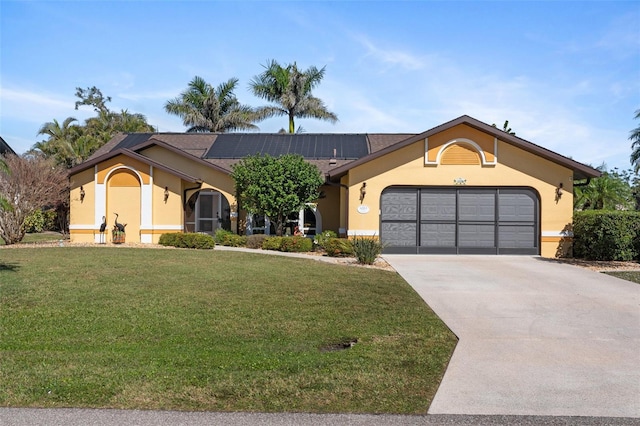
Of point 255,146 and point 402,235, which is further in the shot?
point 255,146

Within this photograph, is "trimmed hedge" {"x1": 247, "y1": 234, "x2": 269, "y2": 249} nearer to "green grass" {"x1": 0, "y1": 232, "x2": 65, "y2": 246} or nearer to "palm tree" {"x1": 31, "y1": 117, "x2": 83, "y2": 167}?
"green grass" {"x1": 0, "y1": 232, "x2": 65, "y2": 246}

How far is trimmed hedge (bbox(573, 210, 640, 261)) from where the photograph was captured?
1495 centimetres

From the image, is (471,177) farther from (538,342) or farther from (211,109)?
(211,109)

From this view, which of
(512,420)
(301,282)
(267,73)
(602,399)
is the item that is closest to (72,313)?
(301,282)

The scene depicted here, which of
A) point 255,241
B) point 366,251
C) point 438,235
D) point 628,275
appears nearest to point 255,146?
point 255,241

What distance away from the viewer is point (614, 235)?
15055 mm

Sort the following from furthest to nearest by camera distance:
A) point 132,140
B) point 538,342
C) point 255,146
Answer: point 132,140 → point 255,146 → point 538,342

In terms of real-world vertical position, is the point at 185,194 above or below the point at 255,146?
below

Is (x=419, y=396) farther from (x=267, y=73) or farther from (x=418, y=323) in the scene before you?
(x=267, y=73)

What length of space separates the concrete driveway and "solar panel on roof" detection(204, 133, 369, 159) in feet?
42.2

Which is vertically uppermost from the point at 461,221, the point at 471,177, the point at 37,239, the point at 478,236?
the point at 471,177

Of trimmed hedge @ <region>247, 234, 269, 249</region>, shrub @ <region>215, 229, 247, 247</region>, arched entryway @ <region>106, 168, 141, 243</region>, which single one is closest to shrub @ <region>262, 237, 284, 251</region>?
trimmed hedge @ <region>247, 234, 269, 249</region>

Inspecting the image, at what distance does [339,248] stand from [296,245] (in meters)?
2.09

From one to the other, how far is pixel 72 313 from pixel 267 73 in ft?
102
